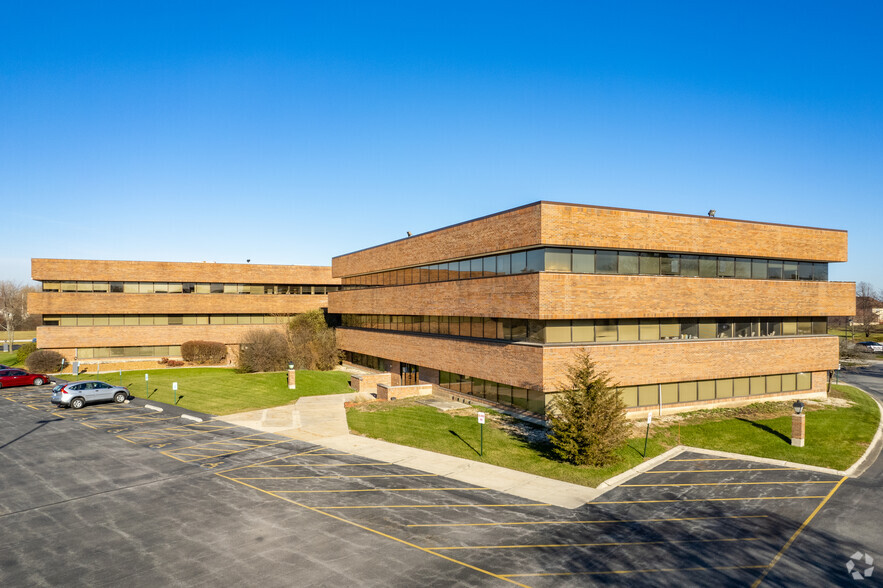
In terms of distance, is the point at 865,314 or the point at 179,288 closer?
the point at 179,288

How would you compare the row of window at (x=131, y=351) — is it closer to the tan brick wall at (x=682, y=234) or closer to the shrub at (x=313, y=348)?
the shrub at (x=313, y=348)

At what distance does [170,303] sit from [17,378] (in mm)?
14846

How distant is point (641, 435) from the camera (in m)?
25.5

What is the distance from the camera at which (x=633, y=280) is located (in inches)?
1097

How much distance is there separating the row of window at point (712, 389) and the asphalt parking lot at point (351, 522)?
5663 mm

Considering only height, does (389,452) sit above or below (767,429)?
below

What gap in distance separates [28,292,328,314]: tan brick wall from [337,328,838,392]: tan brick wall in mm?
25148

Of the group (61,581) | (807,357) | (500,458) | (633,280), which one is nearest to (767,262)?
(807,357)

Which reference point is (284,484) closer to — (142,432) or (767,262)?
(142,432)

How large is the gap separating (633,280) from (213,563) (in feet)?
75.6

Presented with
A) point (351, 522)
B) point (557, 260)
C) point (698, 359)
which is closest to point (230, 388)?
point (557, 260)

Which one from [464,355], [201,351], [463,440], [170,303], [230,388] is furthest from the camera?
[170,303]

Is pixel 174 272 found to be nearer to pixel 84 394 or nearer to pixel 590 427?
pixel 84 394

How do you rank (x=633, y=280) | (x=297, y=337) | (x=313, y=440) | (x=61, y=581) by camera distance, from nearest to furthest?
(x=61, y=581)
(x=313, y=440)
(x=633, y=280)
(x=297, y=337)
